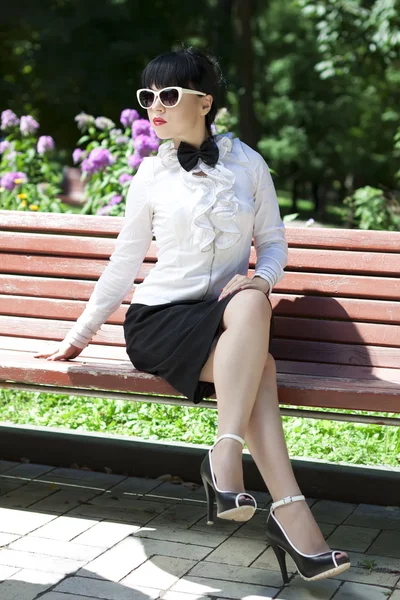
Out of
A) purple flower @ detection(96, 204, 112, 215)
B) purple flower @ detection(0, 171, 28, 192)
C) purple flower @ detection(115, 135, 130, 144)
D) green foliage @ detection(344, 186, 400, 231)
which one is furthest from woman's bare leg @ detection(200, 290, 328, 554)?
green foliage @ detection(344, 186, 400, 231)

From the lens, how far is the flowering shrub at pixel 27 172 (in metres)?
6.27

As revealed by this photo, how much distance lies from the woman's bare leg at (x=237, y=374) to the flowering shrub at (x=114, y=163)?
268cm

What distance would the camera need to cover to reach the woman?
305cm

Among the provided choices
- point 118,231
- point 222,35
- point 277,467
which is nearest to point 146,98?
point 118,231

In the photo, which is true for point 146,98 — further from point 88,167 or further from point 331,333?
point 88,167

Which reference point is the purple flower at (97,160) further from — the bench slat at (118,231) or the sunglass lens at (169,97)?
the sunglass lens at (169,97)

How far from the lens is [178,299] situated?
346cm

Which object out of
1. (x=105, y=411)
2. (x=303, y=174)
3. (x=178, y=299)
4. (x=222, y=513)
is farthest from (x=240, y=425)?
(x=303, y=174)

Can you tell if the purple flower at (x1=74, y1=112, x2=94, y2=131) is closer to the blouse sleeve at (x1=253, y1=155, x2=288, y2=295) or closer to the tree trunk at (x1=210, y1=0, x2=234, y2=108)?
the blouse sleeve at (x1=253, y1=155, x2=288, y2=295)

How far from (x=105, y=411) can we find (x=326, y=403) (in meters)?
2.06

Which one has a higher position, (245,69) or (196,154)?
(245,69)

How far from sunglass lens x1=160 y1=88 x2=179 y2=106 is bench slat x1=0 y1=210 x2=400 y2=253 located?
0.82 metres

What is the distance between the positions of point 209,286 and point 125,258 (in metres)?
0.34

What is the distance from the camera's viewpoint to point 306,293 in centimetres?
392
